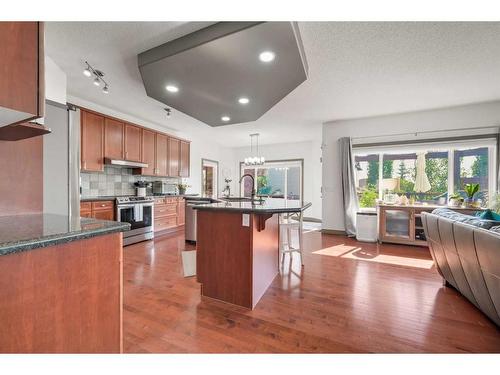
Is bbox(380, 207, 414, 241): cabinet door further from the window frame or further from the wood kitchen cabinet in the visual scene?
the wood kitchen cabinet

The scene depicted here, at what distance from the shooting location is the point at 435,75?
9.53ft

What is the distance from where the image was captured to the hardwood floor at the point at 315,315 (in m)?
1.55

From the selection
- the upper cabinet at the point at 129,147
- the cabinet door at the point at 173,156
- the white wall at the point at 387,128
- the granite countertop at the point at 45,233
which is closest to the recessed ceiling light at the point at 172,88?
the upper cabinet at the point at 129,147

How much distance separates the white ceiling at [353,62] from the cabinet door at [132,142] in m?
0.35

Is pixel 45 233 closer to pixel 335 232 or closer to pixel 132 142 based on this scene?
pixel 132 142

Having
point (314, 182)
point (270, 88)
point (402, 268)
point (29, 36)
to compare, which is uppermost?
point (270, 88)

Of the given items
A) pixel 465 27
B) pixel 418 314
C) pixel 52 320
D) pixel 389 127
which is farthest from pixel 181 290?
pixel 389 127

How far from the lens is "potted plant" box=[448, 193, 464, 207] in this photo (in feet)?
13.1

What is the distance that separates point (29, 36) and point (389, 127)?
5.31 metres

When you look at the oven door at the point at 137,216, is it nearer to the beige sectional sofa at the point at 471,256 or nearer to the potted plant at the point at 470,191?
the beige sectional sofa at the point at 471,256

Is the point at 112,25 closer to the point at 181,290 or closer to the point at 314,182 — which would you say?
the point at 181,290

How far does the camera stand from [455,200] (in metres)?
4.09

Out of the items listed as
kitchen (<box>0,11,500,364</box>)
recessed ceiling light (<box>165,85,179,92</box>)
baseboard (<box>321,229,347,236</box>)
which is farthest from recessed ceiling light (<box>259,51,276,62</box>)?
baseboard (<box>321,229,347,236</box>)

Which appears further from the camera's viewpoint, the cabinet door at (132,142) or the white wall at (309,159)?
the white wall at (309,159)
